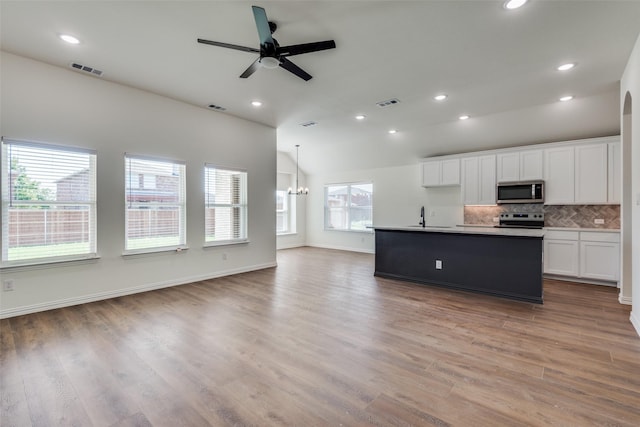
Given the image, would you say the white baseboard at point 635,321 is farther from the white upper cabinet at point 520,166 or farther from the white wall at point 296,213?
the white wall at point 296,213

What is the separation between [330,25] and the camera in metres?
Answer: 2.77

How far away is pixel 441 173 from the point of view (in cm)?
664

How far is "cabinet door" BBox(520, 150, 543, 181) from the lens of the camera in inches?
212

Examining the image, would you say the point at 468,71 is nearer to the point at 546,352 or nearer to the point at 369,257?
the point at 546,352

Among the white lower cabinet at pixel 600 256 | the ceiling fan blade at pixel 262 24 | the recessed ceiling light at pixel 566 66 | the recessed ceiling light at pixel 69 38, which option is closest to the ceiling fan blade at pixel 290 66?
the ceiling fan blade at pixel 262 24

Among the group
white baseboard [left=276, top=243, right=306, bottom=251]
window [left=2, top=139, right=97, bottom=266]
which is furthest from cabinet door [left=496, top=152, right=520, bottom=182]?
window [left=2, top=139, right=97, bottom=266]

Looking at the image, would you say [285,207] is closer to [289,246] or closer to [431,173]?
[289,246]

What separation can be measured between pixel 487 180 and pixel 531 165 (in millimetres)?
775

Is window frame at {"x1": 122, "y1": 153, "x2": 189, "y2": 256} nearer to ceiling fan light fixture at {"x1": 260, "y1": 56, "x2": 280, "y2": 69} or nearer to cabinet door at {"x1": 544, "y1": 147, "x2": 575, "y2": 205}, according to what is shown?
ceiling fan light fixture at {"x1": 260, "y1": 56, "x2": 280, "y2": 69}

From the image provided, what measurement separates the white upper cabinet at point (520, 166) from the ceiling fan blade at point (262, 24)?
5.23m

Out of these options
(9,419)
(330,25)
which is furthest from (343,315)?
(330,25)

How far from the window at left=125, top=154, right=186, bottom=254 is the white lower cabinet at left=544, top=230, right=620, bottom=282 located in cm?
602

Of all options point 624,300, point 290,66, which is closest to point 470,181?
point 624,300

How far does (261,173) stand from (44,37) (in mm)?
3574
